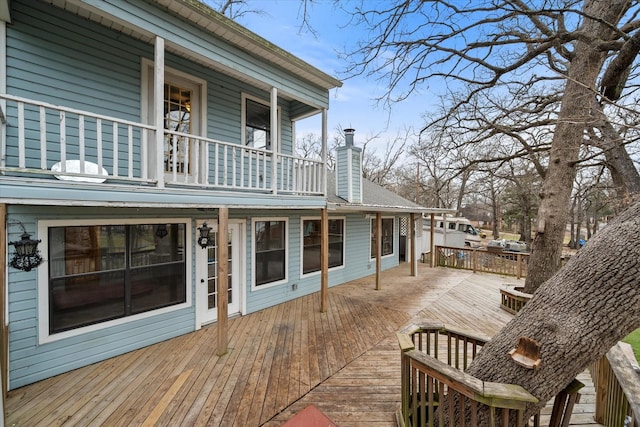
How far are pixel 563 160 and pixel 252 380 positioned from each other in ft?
23.4

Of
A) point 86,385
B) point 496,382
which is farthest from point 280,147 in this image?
point 496,382

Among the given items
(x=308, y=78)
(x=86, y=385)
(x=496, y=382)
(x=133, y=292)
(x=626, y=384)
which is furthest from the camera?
(x=308, y=78)

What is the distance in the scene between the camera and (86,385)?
3.41 metres

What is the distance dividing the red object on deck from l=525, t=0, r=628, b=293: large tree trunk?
5583mm

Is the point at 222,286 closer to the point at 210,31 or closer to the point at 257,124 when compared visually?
the point at 257,124

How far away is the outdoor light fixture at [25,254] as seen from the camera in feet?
10.1

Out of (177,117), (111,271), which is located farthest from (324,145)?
(111,271)

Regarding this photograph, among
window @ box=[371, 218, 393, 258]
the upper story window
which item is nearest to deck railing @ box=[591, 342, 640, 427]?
the upper story window

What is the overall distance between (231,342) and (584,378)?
5185 mm

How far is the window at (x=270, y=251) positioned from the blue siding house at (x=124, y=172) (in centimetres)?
7

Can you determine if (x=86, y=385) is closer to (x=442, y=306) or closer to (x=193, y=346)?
(x=193, y=346)

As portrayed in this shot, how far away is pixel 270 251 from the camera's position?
20.8 feet

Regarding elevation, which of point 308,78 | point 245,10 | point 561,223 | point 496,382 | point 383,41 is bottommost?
point 496,382

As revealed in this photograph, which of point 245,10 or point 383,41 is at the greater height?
point 245,10
